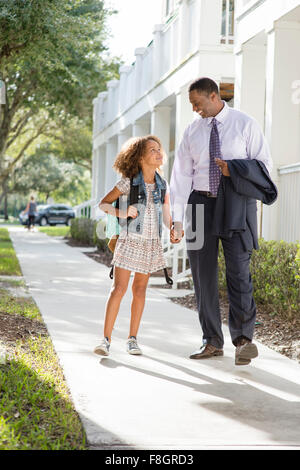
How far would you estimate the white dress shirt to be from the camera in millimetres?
5441

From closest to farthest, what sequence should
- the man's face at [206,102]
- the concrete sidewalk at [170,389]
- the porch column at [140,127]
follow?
the concrete sidewalk at [170,389]
the man's face at [206,102]
the porch column at [140,127]

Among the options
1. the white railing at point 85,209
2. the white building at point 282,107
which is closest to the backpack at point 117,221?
the white building at point 282,107

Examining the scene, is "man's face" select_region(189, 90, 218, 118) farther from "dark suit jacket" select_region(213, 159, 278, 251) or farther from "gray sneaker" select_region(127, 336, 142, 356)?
"gray sneaker" select_region(127, 336, 142, 356)

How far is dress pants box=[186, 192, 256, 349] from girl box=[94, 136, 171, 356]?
313 millimetres

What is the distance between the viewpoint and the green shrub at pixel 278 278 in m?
7.16

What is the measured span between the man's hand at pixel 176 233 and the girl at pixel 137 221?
19 cm

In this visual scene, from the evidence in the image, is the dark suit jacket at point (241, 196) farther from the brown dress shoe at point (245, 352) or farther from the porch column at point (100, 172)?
the porch column at point (100, 172)

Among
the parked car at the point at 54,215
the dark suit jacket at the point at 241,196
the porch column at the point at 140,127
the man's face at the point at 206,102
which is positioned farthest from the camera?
the parked car at the point at 54,215

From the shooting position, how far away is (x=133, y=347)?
19.3ft

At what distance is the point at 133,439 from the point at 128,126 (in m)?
16.7

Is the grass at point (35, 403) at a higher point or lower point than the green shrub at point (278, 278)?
lower

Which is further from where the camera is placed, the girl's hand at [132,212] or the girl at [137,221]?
the girl at [137,221]

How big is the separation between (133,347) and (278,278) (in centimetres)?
229

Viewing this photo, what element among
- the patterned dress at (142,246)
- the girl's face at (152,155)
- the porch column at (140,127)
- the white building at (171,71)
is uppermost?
the white building at (171,71)
